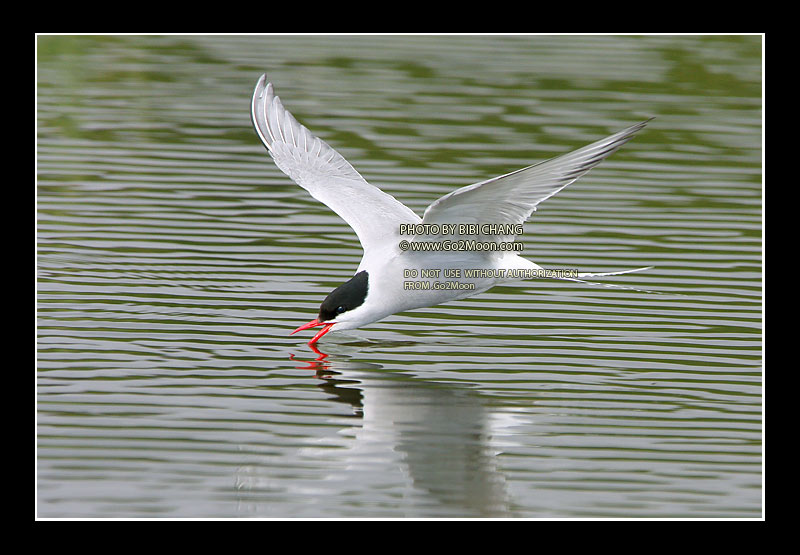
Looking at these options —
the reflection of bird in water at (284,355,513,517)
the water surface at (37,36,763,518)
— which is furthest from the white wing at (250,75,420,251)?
the reflection of bird in water at (284,355,513,517)

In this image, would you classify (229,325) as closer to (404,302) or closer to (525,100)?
(404,302)

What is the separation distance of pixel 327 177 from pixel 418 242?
777mm

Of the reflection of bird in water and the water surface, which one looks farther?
the water surface

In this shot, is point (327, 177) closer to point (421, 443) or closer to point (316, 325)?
point (316, 325)

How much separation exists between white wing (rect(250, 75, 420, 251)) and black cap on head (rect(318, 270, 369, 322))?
303 millimetres

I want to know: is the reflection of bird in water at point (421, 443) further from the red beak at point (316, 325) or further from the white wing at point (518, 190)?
the white wing at point (518, 190)

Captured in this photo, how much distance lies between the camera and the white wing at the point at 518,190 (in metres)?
5.52

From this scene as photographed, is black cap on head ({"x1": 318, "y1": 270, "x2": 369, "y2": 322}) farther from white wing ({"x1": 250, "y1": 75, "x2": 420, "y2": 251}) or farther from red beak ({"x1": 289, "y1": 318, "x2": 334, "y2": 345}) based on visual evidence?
white wing ({"x1": 250, "y1": 75, "x2": 420, "y2": 251})

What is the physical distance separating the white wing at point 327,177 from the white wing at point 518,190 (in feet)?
1.42

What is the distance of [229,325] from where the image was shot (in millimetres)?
6594

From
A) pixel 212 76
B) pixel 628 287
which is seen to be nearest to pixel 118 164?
pixel 212 76

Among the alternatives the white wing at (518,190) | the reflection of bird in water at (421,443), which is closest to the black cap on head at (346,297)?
the reflection of bird in water at (421,443)

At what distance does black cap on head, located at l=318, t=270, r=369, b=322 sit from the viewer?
608 centimetres

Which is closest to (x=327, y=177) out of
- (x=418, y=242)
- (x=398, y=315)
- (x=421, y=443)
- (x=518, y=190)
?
(x=418, y=242)
